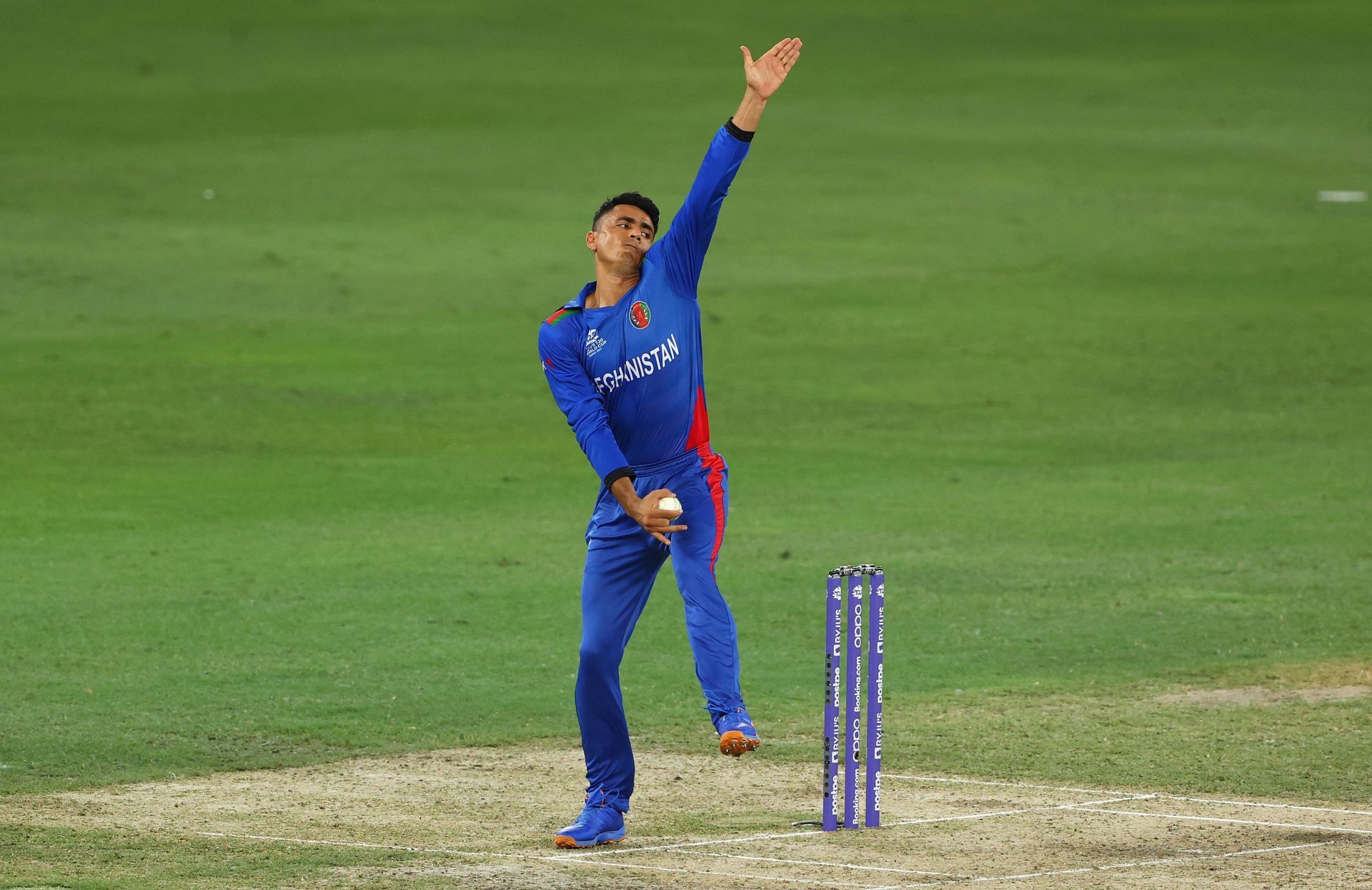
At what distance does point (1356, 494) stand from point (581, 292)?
10403mm

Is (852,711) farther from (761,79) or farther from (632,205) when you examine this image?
(761,79)

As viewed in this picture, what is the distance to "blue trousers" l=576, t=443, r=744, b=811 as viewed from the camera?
8.30m

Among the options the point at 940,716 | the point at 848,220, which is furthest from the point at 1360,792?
the point at 848,220

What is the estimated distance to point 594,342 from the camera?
27.3ft

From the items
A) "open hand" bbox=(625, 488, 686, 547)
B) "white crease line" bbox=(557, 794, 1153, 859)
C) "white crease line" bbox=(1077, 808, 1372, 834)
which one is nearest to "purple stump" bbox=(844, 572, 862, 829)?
"white crease line" bbox=(557, 794, 1153, 859)

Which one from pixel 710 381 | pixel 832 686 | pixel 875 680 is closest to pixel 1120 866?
pixel 875 680

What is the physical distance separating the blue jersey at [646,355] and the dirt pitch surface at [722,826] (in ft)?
5.20

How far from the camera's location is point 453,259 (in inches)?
1117

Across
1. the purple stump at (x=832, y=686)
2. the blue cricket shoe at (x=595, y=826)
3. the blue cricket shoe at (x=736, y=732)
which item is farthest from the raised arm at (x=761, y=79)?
the blue cricket shoe at (x=595, y=826)

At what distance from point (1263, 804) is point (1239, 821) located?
1.27ft

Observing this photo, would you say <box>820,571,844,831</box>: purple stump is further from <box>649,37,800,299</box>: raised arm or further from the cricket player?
<box>649,37,800,299</box>: raised arm

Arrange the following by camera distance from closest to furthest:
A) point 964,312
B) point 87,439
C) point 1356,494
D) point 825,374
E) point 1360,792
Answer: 1. point 1360,792
2. point 1356,494
3. point 87,439
4. point 825,374
5. point 964,312

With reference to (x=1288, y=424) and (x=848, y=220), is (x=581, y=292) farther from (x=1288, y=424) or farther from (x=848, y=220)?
(x=848, y=220)

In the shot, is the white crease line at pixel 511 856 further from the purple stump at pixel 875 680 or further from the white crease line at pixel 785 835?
the purple stump at pixel 875 680
